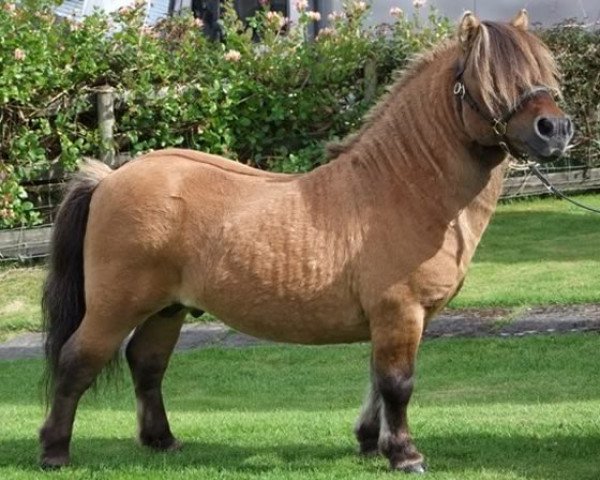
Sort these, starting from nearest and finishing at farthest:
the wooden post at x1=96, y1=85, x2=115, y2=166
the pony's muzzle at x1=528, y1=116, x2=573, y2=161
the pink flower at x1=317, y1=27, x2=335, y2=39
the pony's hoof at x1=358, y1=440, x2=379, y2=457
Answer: the pony's muzzle at x1=528, y1=116, x2=573, y2=161
the pony's hoof at x1=358, y1=440, x2=379, y2=457
the wooden post at x1=96, y1=85, x2=115, y2=166
the pink flower at x1=317, y1=27, x2=335, y2=39

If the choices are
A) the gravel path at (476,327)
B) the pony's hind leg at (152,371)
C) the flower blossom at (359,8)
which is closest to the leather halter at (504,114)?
the pony's hind leg at (152,371)

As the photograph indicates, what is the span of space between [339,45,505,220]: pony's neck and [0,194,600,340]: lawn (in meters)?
5.36

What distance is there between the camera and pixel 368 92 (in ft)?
46.2

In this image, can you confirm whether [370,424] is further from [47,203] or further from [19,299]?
[47,203]

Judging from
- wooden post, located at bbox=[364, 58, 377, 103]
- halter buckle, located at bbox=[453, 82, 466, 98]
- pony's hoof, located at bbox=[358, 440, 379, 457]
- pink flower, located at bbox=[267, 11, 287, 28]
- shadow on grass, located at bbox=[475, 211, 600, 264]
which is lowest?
shadow on grass, located at bbox=[475, 211, 600, 264]

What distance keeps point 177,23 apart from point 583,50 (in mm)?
4947

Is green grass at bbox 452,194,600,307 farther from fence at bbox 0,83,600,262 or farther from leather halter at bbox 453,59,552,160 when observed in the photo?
leather halter at bbox 453,59,552,160

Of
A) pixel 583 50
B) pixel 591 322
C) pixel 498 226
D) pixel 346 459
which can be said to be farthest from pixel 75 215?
pixel 583 50

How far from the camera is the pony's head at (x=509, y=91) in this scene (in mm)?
5727

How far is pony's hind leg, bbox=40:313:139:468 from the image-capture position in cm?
637

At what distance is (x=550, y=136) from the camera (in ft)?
18.7

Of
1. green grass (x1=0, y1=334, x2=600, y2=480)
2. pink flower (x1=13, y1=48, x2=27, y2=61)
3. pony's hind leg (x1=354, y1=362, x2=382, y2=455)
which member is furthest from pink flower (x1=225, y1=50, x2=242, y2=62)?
pony's hind leg (x1=354, y1=362, x2=382, y2=455)

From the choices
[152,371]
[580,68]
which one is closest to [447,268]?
[152,371]

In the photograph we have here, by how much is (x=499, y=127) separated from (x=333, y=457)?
1955 mm
